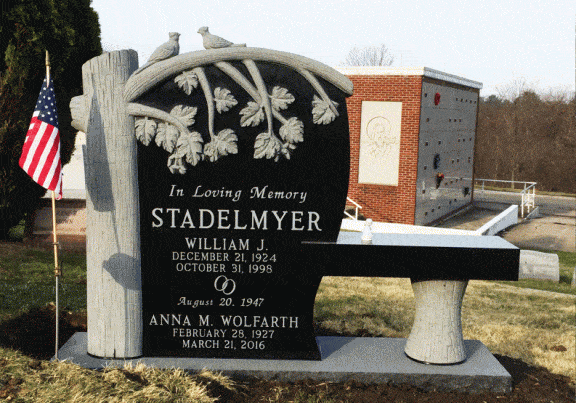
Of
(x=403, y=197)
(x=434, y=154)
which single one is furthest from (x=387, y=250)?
(x=434, y=154)

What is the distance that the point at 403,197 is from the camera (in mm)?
Answer: 18984

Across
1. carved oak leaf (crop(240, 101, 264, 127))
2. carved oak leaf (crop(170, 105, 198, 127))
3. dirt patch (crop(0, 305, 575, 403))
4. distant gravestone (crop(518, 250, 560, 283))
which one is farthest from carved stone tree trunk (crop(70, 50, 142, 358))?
distant gravestone (crop(518, 250, 560, 283))

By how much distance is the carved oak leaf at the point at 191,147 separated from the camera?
19.7 feet

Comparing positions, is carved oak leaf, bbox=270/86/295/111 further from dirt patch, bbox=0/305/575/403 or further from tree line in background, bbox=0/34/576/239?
tree line in background, bbox=0/34/576/239

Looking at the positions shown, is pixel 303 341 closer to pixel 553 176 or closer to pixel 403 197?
pixel 403 197

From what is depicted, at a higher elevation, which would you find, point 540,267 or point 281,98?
point 281,98

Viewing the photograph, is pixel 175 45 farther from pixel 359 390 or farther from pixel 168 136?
pixel 359 390

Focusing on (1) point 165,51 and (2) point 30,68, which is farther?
(2) point 30,68

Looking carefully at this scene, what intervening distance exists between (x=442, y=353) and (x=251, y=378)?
6.59ft

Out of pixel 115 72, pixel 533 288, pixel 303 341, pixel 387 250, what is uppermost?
pixel 115 72

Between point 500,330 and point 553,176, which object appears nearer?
point 500,330

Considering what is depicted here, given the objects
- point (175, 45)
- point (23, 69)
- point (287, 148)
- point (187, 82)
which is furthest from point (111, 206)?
point (23, 69)

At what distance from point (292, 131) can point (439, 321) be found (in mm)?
2478

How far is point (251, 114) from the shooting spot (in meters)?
6.01
